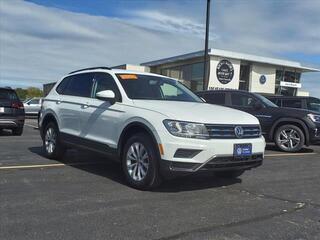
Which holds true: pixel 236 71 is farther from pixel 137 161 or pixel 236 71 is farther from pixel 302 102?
pixel 137 161

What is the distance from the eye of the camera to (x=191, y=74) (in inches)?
1674

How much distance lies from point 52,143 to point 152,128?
3429 millimetres

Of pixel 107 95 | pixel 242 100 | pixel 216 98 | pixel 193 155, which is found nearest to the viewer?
pixel 193 155

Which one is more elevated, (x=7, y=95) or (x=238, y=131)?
(x=7, y=95)

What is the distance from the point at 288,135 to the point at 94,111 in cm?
665

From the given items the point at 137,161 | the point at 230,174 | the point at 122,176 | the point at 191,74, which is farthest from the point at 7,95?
the point at 191,74

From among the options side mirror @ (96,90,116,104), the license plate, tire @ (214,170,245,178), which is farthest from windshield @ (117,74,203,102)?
the license plate

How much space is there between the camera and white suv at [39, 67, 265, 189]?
6395 mm

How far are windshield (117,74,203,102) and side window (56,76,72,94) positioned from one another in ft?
6.08

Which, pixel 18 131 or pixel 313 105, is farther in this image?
pixel 18 131

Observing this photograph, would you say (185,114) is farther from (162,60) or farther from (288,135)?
(162,60)

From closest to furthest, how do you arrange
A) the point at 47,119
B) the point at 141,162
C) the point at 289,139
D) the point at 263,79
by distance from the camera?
the point at 141,162
the point at 47,119
the point at 289,139
the point at 263,79

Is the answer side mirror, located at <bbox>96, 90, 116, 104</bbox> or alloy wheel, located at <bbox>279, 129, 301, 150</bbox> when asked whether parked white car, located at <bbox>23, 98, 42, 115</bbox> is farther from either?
side mirror, located at <bbox>96, 90, 116, 104</bbox>

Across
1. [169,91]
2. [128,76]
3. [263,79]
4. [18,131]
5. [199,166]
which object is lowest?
[18,131]
